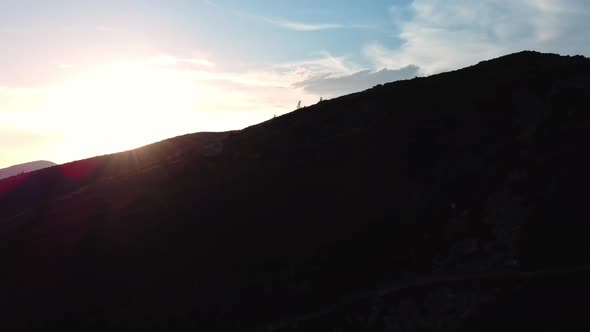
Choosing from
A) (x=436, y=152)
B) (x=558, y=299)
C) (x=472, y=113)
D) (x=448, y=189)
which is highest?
(x=472, y=113)

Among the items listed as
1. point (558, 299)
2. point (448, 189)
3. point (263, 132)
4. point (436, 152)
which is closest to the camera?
point (558, 299)

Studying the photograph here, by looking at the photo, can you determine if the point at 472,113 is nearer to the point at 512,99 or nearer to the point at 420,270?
the point at 512,99

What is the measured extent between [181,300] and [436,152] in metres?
18.4

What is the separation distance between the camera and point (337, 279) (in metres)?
26.6

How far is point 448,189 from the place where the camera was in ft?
99.0

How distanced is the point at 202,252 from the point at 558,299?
18.4 metres

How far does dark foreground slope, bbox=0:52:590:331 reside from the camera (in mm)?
23797

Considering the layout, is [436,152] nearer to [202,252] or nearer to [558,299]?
[558,299]

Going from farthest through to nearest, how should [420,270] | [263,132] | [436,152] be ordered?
[263,132] → [436,152] → [420,270]

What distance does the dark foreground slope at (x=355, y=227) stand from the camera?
2380 centimetres

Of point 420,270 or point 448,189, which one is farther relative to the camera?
point 448,189

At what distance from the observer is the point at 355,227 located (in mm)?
29312

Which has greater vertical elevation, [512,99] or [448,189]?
[512,99]

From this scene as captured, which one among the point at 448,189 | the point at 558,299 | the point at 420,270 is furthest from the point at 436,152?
the point at 558,299
